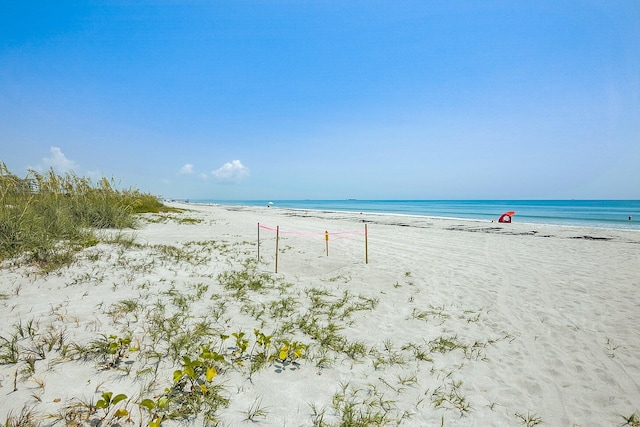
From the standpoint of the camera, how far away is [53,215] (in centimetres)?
883

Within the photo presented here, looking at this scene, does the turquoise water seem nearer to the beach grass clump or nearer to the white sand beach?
the white sand beach

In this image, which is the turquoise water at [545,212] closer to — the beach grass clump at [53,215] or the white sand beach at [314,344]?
the white sand beach at [314,344]

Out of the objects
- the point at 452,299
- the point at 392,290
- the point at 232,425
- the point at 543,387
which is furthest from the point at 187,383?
the point at 452,299

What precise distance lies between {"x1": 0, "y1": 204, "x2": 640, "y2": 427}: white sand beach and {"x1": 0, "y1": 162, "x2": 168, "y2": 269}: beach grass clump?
0.69 meters

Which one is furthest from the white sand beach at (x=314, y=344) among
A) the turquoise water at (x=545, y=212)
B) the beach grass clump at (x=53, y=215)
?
the turquoise water at (x=545, y=212)

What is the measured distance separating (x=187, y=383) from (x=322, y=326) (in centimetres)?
229

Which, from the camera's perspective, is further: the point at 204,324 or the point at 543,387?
the point at 204,324

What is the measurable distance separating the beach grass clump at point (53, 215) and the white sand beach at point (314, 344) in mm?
687

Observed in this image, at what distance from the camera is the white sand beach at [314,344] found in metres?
2.85

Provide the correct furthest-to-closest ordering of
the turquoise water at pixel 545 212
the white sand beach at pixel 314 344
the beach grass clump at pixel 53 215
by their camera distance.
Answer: the turquoise water at pixel 545 212 < the beach grass clump at pixel 53 215 < the white sand beach at pixel 314 344

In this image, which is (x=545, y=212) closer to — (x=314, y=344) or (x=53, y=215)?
(x=314, y=344)

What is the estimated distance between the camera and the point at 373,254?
35.6 feet

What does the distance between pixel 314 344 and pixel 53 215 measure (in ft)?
32.3

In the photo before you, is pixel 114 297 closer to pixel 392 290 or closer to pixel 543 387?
pixel 392 290
